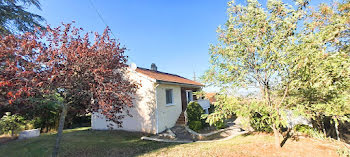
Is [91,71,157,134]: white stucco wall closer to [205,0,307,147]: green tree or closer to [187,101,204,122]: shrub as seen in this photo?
[187,101,204,122]: shrub

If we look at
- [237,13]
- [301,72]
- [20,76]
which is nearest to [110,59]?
[20,76]

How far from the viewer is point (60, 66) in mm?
4957

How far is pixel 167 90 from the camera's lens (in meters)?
11.8

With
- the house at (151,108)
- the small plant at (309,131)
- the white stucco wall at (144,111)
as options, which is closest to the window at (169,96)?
the house at (151,108)

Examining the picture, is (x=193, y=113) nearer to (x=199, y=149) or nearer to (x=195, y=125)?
(x=195, y=125)

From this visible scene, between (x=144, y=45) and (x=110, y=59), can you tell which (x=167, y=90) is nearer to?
(x=144, y=45)

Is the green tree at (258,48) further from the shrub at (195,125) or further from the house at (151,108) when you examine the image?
the shrub at (195,125)

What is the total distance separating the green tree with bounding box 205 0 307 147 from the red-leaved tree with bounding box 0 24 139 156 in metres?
3.89

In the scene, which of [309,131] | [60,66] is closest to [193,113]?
[309,131]

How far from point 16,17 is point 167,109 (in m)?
10.1

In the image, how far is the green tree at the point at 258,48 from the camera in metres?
4.32

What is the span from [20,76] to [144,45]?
9.43 meters

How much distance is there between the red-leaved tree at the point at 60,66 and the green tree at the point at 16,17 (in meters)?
4.32

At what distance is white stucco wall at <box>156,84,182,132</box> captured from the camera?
1022 cm
